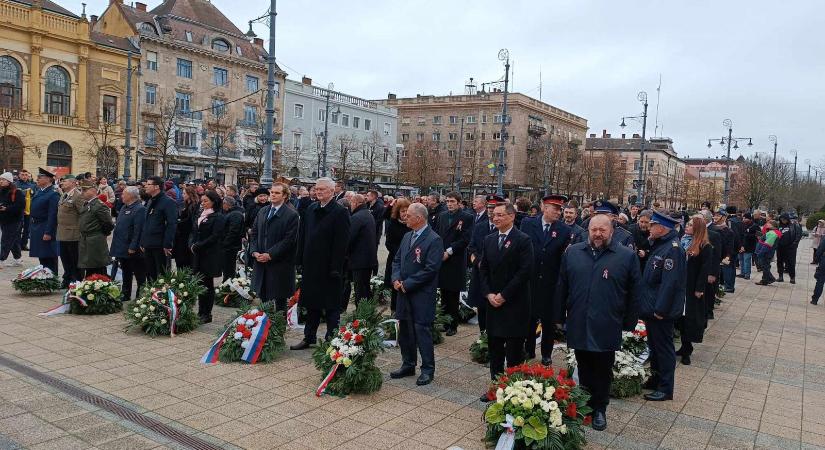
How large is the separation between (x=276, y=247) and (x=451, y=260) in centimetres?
267

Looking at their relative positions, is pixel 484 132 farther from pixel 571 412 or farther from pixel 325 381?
pixel 571 412

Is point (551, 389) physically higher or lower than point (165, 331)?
higher

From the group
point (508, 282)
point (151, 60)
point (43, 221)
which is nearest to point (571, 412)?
point (508, 282)

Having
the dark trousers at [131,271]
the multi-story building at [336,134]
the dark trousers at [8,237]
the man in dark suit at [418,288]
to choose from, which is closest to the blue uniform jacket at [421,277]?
the man in dark suit at [418,288]

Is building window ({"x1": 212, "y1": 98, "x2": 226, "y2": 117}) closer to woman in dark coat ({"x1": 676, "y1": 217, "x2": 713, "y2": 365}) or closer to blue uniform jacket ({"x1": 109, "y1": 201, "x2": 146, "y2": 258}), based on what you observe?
blue uniform jacket ({"x1": 109, "y1": 201, "x2": 146, "y2": 258})

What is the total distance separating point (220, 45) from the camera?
51.9m

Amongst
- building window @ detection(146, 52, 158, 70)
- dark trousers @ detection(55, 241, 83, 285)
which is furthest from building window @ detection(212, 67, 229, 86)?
dark trousers @ detection(55, 241, 83, 285)

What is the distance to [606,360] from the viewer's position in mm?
5441

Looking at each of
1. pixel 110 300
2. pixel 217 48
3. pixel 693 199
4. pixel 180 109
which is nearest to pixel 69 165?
pixel 180 109

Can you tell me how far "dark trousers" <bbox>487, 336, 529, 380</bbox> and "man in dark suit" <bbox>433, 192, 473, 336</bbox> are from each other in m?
2.56

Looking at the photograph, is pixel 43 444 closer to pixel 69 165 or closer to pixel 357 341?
pixel 357 341

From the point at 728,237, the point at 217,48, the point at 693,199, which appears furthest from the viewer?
the point at 693,199

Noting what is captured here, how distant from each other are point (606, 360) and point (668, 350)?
149 centimetres

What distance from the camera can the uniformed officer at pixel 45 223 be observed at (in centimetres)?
1117
